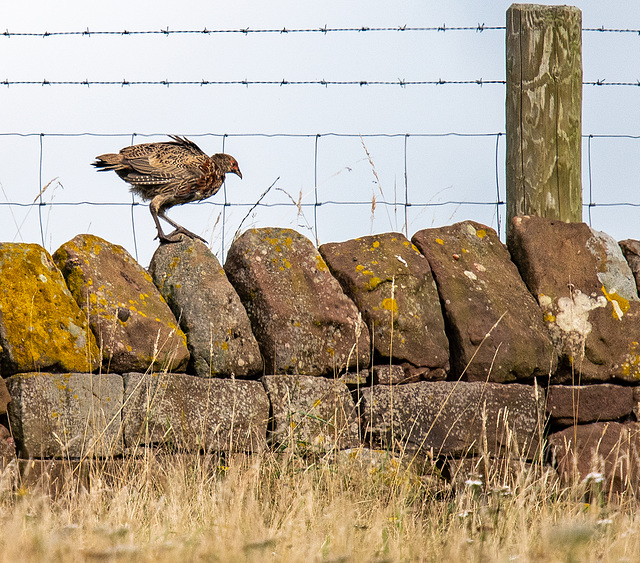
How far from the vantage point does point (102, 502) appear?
2988mm

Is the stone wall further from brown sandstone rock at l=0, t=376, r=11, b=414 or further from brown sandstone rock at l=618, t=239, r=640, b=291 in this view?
brown sandstone rock at l=618, t=239, r=640, b=291

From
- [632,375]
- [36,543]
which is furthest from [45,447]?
[632,375]

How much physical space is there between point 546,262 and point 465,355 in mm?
738

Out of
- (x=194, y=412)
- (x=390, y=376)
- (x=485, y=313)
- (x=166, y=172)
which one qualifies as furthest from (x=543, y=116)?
(x=194, y=412)

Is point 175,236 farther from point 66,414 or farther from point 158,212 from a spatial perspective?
point 66,414

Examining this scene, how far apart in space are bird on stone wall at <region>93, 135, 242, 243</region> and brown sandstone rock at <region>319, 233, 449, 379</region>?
745 mm

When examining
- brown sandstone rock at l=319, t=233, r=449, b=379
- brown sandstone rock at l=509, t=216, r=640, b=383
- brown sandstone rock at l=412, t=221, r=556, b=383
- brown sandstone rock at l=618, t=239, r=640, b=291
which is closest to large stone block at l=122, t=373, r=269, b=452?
brown sandstone rock at l=319, t=233, r=449, b=379

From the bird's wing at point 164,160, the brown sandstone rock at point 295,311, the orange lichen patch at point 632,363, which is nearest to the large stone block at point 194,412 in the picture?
the brown sandstone rock at point 295,311

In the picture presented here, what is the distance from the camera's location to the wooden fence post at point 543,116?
4.32 metres

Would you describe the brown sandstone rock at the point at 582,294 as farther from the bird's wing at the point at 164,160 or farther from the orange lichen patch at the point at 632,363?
the bird's wing at the point at 164,160

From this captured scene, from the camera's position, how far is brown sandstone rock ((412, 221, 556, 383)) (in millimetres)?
3795

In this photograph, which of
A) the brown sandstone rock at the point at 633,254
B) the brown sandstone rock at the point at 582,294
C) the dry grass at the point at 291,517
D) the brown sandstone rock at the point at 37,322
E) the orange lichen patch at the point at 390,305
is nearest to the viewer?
the dry grass at the point at 291,517

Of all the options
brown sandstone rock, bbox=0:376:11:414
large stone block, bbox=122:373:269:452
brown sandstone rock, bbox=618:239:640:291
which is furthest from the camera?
brown sandstone rock, bbox=618:239:640:291

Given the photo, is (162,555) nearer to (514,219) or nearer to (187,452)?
(187,452)
